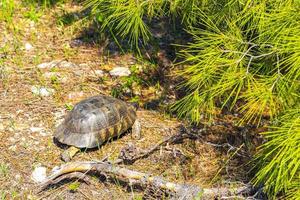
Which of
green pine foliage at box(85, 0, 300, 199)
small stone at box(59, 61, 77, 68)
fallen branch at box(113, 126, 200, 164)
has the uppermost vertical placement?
green pine foliage at box(85, 0, 300, 199)

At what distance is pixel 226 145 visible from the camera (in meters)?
3.62

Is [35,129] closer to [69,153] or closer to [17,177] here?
[69,153]

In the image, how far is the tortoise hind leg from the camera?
353cm

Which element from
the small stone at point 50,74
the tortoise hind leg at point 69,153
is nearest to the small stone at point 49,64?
the small stone at point 50,74

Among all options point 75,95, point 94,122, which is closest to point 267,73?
point 94,122

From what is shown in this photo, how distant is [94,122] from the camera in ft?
12.0

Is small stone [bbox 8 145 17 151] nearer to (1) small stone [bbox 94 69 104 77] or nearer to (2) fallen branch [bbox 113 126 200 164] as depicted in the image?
(2) fallen branch [bbox 113 126 200 164]

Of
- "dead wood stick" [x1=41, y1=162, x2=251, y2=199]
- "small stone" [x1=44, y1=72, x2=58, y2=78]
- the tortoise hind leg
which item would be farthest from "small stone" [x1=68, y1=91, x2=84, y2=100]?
"dead wood stick" [x1=41, y1=162, x2=251, y2=199]

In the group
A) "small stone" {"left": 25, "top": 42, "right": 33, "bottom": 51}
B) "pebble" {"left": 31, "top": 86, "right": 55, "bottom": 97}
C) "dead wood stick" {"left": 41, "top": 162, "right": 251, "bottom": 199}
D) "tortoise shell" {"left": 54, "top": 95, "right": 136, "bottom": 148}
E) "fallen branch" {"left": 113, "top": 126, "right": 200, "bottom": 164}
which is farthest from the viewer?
"small stone" {"left": 25, "top": 42, "right": 33, "bottom": 51}

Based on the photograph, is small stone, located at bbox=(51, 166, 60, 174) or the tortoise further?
the tortoise

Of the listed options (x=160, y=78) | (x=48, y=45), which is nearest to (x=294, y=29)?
(x=160, y=78)

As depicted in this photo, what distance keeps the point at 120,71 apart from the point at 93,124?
3.37 feet

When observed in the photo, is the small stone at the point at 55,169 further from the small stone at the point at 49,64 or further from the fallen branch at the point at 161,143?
the small stone at the point at 49,64

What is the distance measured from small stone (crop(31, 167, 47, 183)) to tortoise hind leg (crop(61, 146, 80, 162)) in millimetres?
163
